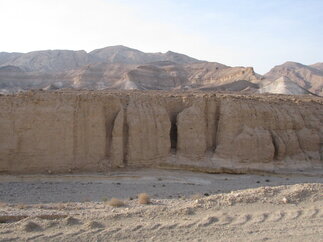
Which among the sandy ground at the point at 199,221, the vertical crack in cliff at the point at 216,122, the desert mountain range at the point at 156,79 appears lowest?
the sandy ground at the point at 199,221

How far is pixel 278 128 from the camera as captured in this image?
73.0 feet

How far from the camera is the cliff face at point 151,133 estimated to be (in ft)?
59.5

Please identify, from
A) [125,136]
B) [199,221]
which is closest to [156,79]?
[125,136]

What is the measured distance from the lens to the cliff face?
18141mm

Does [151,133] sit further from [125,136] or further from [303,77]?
[303,77]

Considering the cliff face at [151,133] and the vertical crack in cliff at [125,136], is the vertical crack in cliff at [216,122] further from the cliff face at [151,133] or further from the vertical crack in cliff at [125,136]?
the vertical crack in cliff at [125,136]

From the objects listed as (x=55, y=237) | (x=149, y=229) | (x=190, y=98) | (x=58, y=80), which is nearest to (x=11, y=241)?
(x=55, y=237)

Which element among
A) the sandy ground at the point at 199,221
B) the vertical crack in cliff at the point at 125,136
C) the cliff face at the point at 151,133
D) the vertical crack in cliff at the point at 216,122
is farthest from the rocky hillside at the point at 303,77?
the sandy ground at the point at 199,221

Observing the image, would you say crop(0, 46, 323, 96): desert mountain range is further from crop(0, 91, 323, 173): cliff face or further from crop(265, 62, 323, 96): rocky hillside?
crop(0, 91, 323, 173): cliff face

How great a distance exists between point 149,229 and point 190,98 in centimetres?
1412

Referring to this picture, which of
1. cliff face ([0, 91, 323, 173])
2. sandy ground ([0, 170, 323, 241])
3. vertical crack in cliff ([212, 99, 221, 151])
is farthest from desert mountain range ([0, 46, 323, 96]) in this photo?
sandy ground ([0, 170, 323, 241])

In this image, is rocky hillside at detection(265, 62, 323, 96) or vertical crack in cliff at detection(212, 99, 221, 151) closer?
vertical crack in cliff at detection(212, 99, 221, 151)

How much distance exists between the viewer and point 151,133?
19.8m

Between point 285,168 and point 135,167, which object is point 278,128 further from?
point 135,167
